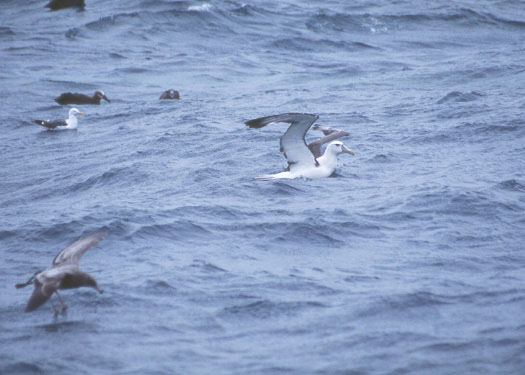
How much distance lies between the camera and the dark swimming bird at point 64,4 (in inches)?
1494

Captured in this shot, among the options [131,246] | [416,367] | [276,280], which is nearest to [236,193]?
[131,246]

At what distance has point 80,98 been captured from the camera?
22969 millimetres

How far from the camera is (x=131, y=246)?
10.9m

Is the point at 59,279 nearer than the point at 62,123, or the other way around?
the point at 59,279

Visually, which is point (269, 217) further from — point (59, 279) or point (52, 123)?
point (52, 123)

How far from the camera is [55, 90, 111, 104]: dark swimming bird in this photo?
23000mm

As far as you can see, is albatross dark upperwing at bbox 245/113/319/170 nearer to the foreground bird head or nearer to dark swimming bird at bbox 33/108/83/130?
dark swimming bird at bbox 33/108/83/130

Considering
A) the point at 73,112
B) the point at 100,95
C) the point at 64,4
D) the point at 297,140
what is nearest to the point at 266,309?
the point at 297,140

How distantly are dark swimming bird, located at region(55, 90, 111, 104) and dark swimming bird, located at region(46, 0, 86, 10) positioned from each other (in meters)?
16.1

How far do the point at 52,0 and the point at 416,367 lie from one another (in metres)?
34.8

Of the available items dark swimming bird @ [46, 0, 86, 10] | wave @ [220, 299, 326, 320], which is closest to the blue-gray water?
wave @ [220, 299, 326, 320]

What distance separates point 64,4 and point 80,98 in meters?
16.9

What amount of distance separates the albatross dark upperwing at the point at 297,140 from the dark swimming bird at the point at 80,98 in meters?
10.4

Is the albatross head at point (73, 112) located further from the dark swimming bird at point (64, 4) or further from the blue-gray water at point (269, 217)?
the dark swimming bird at point (64, 4)
